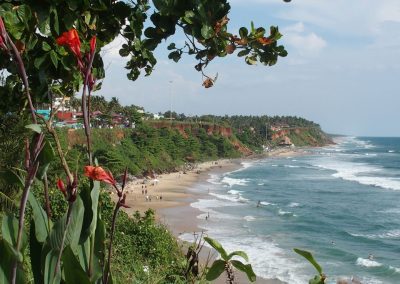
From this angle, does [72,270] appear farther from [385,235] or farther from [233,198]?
[233,198]

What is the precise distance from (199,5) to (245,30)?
0.34 meters

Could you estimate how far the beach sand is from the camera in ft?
71.8

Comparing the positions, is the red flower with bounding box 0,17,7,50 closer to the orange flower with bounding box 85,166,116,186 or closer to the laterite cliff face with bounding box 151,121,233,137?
the orange flower with bounding box 85,166,116,186

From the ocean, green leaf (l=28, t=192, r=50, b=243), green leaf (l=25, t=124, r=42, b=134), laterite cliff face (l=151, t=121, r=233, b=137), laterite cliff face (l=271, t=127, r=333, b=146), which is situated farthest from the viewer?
laterite cliff face (l=271, t=127, r=333, b=146)

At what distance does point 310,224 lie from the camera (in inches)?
914

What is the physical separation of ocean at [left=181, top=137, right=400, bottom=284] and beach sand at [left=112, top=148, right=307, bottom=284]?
27.8 inches

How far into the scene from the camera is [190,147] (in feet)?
209

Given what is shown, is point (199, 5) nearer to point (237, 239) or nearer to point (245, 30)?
point (245, 30)

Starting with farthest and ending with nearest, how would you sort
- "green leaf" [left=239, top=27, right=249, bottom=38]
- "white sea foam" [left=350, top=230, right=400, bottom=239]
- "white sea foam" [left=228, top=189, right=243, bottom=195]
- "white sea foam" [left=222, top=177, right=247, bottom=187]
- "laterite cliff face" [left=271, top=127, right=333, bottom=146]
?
1. "laterite cliff face" [left=271, top=127, right=333, bottom=146]
2. "white sea foam" [left=222, top=177, right=247, bottom=187]
3. "white sea foam" [left=228, top=189, right=243, bottom=195]
4. "white sea foam" [left=350, top=230, right=400, bottom=239]
5. "green leaf" [left=239, top=27, right=249, bottom=38]

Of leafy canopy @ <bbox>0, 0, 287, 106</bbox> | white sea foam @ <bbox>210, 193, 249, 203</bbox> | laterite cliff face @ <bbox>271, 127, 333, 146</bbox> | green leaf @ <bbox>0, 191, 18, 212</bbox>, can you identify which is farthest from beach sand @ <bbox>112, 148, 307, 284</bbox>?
laterite cliff face @ <bbox>271, 127, 333, 146</bbox>

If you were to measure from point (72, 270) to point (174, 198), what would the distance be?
31433 mm

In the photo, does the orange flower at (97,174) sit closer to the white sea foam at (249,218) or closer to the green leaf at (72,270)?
the green leaf at (72,270)

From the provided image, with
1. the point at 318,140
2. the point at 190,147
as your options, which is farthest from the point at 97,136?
the point at 318,140

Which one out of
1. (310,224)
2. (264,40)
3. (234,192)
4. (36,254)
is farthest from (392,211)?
(36,254)
